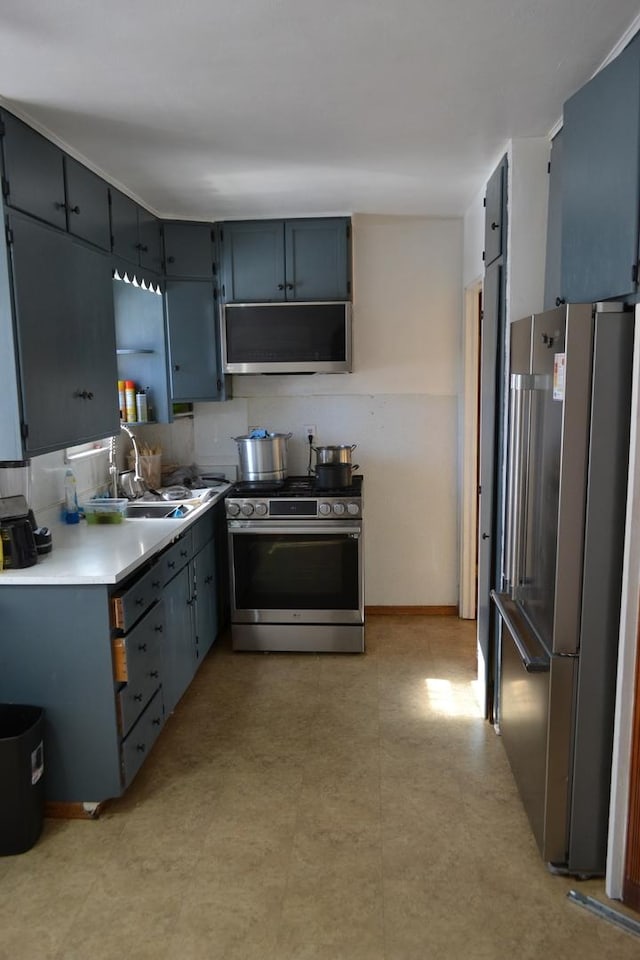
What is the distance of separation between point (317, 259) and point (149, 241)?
3.19 ft

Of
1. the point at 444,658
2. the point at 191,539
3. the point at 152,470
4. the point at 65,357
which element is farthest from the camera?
the point at 152,470

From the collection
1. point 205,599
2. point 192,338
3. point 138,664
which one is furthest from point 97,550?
point 192,338

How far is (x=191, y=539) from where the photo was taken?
3639 mm

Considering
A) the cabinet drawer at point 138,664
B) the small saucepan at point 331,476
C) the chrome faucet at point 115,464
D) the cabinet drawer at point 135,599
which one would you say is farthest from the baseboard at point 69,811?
the small saucepan at point 331,476

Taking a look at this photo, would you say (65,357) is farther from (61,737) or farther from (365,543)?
(365,543)

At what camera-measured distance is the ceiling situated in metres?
1.90

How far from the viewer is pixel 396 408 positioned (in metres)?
4.61

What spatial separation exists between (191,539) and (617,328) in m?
2.34

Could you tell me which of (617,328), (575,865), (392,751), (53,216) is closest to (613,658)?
(575,865)

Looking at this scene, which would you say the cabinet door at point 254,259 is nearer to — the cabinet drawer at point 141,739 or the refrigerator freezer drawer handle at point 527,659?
the cabinet drawer at point 141,739

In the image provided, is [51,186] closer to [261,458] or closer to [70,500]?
[70,500]

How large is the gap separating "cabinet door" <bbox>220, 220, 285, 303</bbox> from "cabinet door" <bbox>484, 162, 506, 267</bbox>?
1302 millimetres

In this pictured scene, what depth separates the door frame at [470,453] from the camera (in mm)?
4379

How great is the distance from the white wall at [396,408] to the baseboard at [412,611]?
4 centimetres
